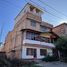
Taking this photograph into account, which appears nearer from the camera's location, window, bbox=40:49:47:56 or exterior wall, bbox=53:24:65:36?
window, bbox=40:49:47:56

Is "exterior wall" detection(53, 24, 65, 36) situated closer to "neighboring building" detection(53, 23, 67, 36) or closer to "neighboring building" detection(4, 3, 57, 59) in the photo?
"neighboring building" detection(53, 23, 67, 36)

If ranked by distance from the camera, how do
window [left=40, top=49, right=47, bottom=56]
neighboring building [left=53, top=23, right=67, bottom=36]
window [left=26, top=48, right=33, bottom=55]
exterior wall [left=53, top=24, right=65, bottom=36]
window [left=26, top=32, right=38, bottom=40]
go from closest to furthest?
window [left=26, top=48, right=33, bottom=55]
window [left=26, top=32, right=38, bottom=40]
window [left=40, top=49, right=47, bottom=56]
neighboring building [left=53, top=23, right=67, bottom=36]
exterior wall [left=53, top=24, right=65, bottom=36]

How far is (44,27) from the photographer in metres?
36.8

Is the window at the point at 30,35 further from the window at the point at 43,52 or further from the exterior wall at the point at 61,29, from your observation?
the exterior wall at the point at 61,29

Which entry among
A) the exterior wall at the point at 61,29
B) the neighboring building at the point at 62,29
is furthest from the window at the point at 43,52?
the exterior wall at the point at 61,29

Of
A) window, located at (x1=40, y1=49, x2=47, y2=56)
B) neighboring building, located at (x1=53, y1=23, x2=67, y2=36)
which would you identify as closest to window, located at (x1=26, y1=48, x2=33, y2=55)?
window, located at (x1=40, y1=49, x2=47, y2=56)

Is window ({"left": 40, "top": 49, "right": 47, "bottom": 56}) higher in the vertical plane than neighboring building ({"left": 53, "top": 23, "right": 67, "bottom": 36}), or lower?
lower

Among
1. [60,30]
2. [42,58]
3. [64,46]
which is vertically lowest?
[42,58]

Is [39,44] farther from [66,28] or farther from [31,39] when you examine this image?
[66,28]

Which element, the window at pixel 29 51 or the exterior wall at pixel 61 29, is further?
the exterior wall at pixel 61 29

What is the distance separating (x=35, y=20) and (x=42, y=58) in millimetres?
9706

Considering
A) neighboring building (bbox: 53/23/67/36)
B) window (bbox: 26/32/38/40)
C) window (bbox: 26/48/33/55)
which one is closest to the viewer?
window (bbox: 26/48/33/55)

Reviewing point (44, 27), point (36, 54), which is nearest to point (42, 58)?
point (36, 54)

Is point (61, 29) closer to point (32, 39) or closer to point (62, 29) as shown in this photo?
point (62, 29)
